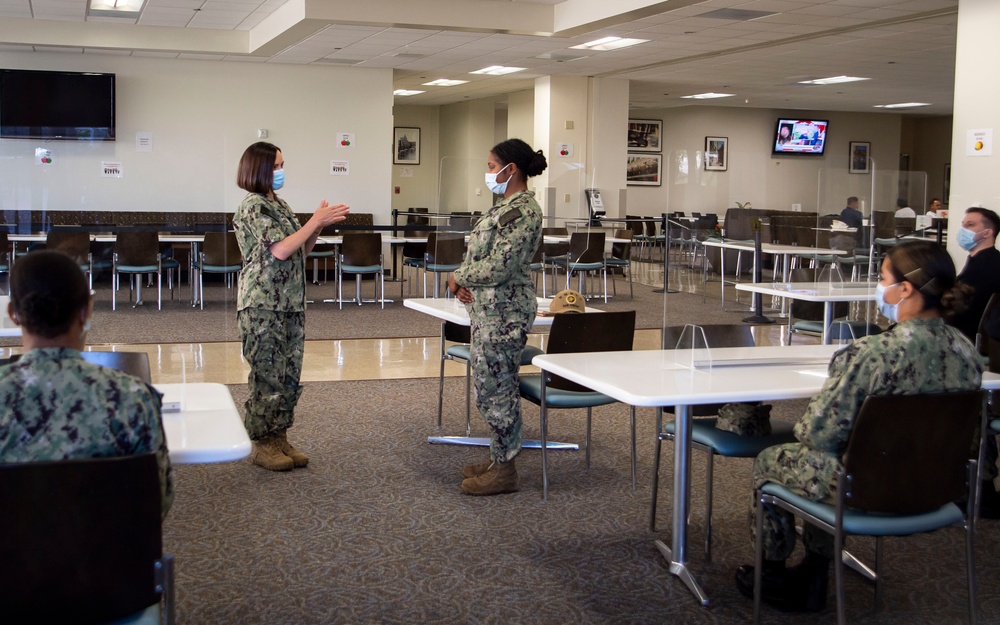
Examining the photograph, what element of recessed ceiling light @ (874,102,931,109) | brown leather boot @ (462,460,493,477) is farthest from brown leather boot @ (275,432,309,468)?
recessed ceiling light @ (874,102,931,109)

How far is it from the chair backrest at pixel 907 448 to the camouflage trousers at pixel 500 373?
1.69 m

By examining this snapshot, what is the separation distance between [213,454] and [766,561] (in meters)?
1.82

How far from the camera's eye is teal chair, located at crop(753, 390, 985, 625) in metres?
2.60

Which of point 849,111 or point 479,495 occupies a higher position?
point 849,111

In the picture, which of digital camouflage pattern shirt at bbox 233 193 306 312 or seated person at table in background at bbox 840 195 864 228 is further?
seated person at table in background at bbox 840 195 864 228

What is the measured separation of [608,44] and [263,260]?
8.12m

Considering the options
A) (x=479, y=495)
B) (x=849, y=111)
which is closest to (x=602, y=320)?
(x=479, y=495)

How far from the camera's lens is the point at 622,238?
11906mm

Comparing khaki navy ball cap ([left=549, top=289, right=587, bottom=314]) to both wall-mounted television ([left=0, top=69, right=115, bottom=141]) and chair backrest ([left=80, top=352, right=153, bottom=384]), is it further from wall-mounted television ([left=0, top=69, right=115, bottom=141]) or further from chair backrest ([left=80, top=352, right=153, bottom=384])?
wall-mounted television ([left=0, top=69, right=115, bottom=141])

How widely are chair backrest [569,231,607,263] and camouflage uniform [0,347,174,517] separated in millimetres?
9132

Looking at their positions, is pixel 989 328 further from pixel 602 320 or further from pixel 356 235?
pixel 356 235

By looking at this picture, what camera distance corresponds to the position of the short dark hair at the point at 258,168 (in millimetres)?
4293

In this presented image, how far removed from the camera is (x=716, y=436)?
3504 millimetres

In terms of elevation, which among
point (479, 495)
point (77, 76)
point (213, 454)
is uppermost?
point (77, 76)
